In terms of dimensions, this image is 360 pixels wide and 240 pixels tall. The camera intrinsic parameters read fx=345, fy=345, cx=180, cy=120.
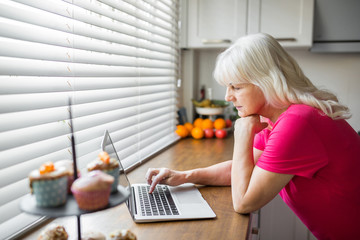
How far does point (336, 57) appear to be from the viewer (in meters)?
2.71

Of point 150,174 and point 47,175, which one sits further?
point 150,174

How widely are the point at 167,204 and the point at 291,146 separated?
44 cm

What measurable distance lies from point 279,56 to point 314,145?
0.34 metres

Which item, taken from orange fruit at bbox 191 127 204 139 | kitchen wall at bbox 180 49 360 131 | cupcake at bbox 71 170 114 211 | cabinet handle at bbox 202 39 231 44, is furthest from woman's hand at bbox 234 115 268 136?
kitchen wall at bbox 180 49 360 131

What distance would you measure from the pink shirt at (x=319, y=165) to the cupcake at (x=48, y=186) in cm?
70

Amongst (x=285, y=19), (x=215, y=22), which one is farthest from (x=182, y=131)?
(x=285, y=19)

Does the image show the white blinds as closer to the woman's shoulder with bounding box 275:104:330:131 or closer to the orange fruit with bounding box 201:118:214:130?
the orange fruit with bounding box 201:118:214:130

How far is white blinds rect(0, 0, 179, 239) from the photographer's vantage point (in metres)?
0.94

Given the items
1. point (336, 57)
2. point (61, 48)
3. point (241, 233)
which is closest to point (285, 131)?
point (241, 233)

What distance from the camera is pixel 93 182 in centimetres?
57

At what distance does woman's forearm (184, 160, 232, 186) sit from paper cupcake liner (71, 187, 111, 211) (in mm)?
788

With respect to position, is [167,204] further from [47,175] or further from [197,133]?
[197,133]

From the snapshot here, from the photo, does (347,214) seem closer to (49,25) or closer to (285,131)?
(285,131)

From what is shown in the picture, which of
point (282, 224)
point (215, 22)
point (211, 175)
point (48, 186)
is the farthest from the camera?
point (215, 22)
